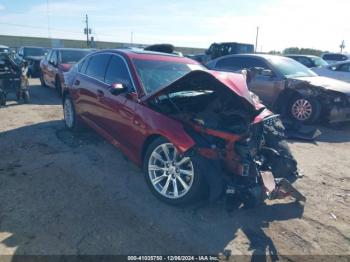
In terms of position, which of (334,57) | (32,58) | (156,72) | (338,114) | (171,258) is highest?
(334,57)

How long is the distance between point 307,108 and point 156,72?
192 inches

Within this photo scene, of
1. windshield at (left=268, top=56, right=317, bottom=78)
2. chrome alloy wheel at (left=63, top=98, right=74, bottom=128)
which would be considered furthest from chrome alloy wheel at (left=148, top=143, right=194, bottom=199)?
windshield at (left=268, top=56, right=317, bottom=78)

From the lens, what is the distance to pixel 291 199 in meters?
4.14

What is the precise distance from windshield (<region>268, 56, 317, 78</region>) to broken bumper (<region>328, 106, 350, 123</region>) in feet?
4.58

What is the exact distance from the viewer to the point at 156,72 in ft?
15.8

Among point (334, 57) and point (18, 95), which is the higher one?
point (334, 57)

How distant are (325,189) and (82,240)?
340 cm

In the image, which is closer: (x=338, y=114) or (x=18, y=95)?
(x=338, y=114)

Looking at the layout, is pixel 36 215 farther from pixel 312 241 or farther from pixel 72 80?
pixel 72 80

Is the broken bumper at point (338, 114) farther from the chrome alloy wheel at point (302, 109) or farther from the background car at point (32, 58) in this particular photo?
the background car at point (32, 58)

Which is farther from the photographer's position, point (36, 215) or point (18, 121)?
point (18, 121)

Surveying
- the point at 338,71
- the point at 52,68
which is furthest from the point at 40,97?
the point at 338,71

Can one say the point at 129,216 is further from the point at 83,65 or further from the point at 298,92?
the point at 298,92

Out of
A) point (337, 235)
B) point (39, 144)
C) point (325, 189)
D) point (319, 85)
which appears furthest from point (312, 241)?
point (319, 85)
